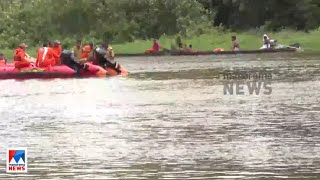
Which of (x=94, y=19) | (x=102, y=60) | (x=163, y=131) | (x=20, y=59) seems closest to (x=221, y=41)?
(x=94, y=19)

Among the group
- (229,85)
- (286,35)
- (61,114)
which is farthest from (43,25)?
(61,114)

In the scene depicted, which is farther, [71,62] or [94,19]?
[94,19]

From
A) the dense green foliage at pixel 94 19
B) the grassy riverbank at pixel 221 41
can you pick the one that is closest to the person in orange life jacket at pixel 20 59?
the grassy riverbank at pixel 221 41

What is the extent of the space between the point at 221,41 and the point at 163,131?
131ft

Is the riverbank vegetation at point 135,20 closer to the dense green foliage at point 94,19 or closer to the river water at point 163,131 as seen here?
the dense green foliage at point 94,19

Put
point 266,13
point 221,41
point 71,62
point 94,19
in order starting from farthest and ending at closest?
point 266,13 < point 94,19 < point 221,41 < point 71,62

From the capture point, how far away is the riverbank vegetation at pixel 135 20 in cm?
5678

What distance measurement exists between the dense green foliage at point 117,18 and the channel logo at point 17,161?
46779 millimetres

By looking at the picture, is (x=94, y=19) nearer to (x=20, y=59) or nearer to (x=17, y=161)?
(x=20, y=59)

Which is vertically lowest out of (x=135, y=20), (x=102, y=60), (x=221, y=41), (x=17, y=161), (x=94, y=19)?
(x=221, y=41)

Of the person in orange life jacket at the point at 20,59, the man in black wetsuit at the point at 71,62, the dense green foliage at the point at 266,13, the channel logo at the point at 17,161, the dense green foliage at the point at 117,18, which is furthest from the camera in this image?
the dense green foliage at the point at 117,18

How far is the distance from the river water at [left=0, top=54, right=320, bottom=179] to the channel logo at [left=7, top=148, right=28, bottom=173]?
123mm

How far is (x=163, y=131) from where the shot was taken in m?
→ 13.2

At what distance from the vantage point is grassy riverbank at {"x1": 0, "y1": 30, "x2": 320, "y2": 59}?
49.9 m
